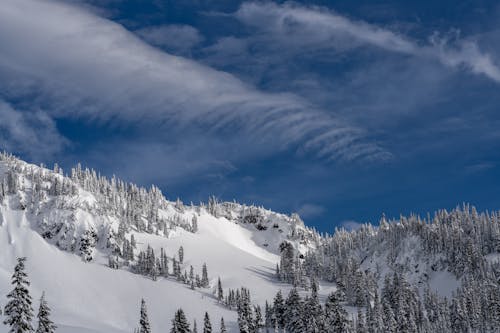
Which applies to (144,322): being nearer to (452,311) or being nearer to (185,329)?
(185,329)

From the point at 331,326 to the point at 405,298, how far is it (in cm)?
11463

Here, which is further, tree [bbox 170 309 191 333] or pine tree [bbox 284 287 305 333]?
pine tree [bbox 284 287 305 333]

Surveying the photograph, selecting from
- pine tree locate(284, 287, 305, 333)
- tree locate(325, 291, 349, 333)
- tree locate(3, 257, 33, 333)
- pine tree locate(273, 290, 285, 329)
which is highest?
pine tree locate(273, 290, 285, 329)

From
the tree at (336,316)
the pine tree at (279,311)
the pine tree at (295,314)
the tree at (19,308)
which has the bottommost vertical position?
the tree at (19,308)

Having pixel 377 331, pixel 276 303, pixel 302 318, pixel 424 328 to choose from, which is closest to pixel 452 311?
pixel 424 328

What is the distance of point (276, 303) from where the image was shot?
16875 cm

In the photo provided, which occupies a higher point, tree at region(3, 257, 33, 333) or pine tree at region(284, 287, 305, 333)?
pine tree at region(284, 287, 305, 333)

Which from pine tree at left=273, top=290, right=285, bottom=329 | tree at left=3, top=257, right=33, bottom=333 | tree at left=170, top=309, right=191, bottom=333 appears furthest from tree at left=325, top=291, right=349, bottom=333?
pine tree at left=273, top=290, right=285, bottom=329

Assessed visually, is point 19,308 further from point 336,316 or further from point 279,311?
point 279,311

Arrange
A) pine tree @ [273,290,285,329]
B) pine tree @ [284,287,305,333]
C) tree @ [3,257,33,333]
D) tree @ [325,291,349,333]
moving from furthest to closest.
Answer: pine tree @ [273,290,285,329] < pine tree @ [284,287,305,333] < tree @ [325,291,349,333] < tree @ [3,257,33,333]

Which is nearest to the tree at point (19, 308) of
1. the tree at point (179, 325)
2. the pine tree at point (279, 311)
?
the tree at point (179, 325)

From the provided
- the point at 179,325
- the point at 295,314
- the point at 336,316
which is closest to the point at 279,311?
the point at 295,314

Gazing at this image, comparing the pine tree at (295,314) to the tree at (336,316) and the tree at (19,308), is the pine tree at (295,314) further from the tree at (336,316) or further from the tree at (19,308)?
the tree at (19,308)

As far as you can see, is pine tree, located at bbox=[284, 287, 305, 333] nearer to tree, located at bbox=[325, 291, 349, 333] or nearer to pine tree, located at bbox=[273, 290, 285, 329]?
pine tree, located at bbox=[273, 290, 285, 329]
